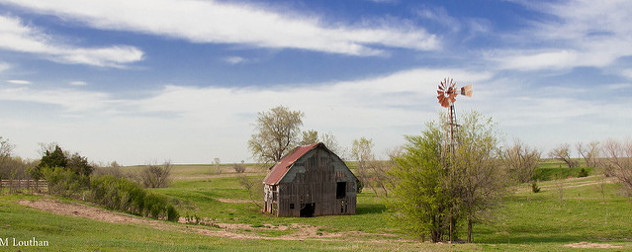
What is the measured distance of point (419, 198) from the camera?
25.5m

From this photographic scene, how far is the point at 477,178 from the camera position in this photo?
24.9m

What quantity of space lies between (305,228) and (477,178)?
47.9 ft

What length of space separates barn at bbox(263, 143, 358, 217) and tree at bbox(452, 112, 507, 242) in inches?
727

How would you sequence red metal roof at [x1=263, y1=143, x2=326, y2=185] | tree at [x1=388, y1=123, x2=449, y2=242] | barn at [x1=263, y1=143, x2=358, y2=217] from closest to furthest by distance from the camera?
tree at [x1=388, y1=123, x2=449, y2=242] → barn at [x1=263, y1=143, x2=358, y2=217] → red metal roof at [x1=263, y1=143, x2=326, y2=185]

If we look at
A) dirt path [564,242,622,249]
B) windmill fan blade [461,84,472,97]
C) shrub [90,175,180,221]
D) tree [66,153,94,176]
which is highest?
windmill fan blade [461,84,472,97]

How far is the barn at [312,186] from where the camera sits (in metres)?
40.9

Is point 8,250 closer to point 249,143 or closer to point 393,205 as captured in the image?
point 393,205

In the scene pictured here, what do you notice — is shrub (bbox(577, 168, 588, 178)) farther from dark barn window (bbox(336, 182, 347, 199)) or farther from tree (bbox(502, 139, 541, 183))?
dark barn window (bbox(336, 182, 347, 199))

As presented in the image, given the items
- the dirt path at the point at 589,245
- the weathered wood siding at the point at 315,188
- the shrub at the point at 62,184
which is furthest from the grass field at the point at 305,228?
the shrub at the point at 62,184

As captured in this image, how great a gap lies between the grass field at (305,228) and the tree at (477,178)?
1.37m

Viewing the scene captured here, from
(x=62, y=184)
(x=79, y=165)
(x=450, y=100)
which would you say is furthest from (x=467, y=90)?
(x=79, y=165)

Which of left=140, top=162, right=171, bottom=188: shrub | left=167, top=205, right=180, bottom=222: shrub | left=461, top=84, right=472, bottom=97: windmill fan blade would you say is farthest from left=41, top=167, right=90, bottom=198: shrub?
left=140, top=162, right=171, bottom=188: shrub

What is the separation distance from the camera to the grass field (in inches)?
750

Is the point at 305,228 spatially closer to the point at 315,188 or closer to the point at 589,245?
the point at 315,188
